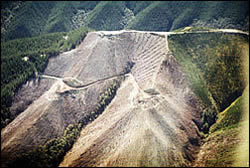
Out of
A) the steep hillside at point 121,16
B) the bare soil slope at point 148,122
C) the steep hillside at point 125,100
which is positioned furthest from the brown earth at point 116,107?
the steep hillside at point 121,16

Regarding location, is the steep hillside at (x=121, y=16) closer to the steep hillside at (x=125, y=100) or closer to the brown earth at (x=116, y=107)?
the brown earth at (x=116, y=107)

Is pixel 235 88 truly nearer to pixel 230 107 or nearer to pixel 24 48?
pixel 230 107

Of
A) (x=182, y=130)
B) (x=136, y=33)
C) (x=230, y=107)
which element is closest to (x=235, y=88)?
(x=230, y=107)

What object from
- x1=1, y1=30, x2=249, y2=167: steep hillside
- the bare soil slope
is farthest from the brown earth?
x1=1, y1=30, x2=249, y2=167: steep hillside

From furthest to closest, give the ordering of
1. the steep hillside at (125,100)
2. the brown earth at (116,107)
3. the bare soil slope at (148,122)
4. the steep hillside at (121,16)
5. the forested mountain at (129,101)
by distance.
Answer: the steep hillside at (121,16) → the steep hillside at (125,100) → the forested mountain at (129,101) → the brown earth at (116,107) → the bare soil slope at (148,122)

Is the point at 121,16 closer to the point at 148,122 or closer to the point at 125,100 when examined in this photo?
the point at 125,100

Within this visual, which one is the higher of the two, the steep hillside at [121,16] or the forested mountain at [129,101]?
the steep hillside at [121,16]
